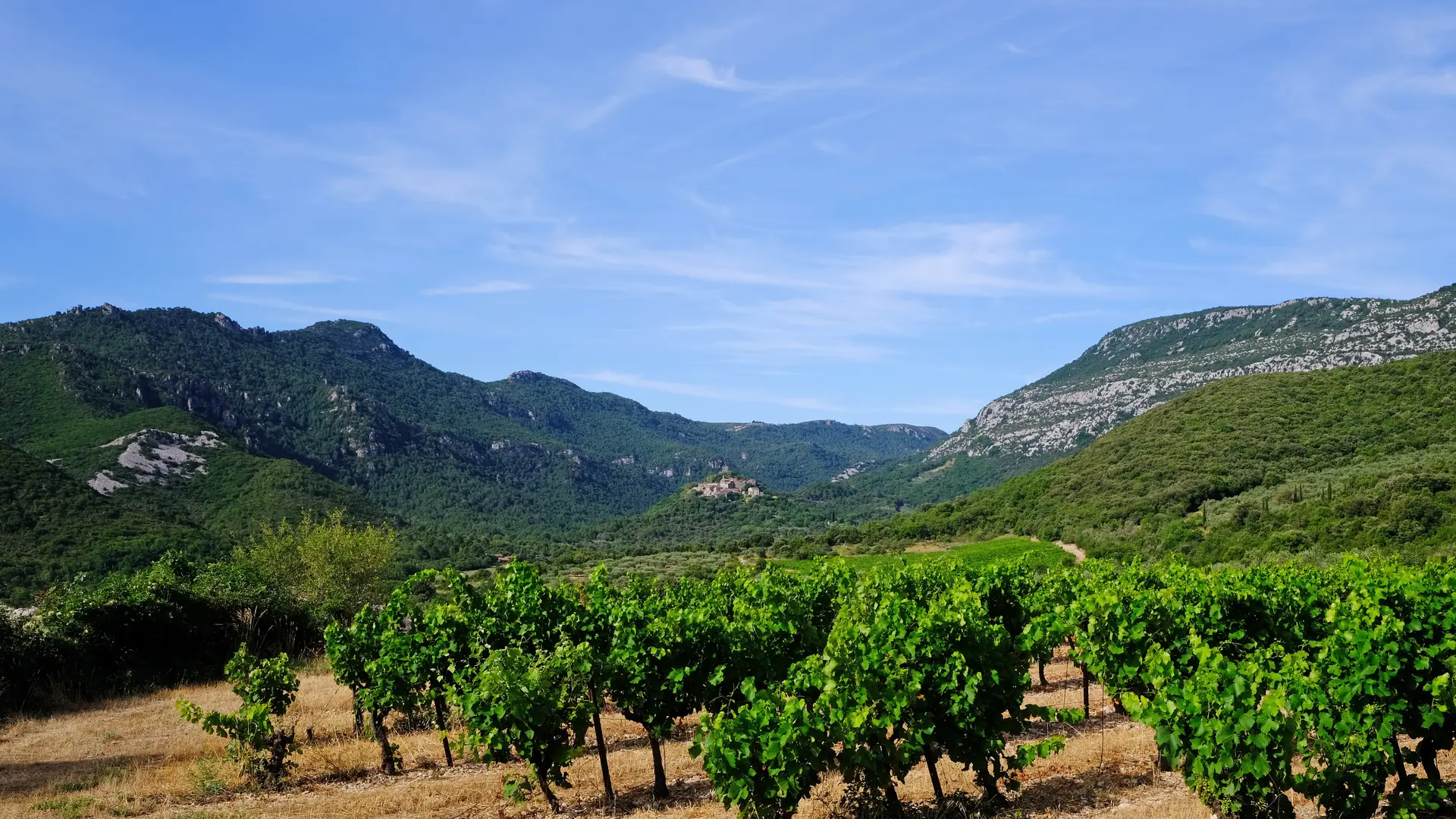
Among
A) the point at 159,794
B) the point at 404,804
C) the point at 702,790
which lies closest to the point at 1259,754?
the point at 702,790

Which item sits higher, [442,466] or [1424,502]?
[442,466]

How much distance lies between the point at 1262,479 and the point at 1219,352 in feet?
353

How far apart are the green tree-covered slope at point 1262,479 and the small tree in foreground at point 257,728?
45.2 metres

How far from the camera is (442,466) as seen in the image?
17612cm

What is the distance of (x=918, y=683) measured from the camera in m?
9.35

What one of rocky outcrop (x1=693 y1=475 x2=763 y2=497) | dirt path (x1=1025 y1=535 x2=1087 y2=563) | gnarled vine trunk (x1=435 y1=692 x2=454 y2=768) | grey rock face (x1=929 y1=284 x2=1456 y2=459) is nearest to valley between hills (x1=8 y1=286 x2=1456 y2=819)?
gnarled vine trunk (x1=435 y1=692 x2=454 y2=768)

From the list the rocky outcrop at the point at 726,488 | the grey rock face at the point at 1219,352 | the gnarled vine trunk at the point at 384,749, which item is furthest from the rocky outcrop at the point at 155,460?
the grey rock face at the point at 1219,352

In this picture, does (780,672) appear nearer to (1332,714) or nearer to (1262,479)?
(1332,714)

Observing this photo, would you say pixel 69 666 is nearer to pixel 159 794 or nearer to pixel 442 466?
pixel 159 794

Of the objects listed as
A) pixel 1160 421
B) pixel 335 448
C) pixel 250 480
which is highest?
pixel 335 448

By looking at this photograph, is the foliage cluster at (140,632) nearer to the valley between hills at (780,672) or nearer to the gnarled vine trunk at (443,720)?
the valley between hills at (780,672)

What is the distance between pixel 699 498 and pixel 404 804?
171 metres

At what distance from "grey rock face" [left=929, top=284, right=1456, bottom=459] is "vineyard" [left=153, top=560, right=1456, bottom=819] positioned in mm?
92445

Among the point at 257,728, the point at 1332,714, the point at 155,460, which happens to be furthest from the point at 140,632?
the point at 155,460
